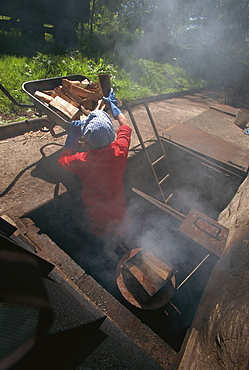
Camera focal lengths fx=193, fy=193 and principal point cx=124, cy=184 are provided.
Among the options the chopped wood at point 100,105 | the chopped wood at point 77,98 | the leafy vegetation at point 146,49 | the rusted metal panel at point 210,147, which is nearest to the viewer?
the chopped wood at point 77,98

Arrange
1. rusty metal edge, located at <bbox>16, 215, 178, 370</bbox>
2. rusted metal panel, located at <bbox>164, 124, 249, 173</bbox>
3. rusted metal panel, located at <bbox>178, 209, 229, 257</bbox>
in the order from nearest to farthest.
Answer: rusty metal edge, located at <bbox>16, 215, 178, 370</bbox> → rusted metal panel, located at <bbox>178, 209, 229, 257</bbox> → rusted metal panel, located at <bbox>164, 124, 249, 173</bbox>

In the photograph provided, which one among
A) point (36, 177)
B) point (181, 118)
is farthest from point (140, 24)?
point (36, 177)

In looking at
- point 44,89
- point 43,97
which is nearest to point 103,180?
point 43,97

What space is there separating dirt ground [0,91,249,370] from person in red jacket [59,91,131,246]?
66 centimetres

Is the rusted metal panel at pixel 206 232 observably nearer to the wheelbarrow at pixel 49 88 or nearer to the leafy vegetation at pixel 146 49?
the wheelbarrow at pixel 49 88

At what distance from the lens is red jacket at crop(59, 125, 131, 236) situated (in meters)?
2.53

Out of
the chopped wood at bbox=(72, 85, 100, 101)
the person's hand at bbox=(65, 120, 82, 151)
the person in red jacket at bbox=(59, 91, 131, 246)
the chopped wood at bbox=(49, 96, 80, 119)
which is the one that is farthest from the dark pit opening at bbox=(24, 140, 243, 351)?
the chopped wood at bbox=(72, 85, 100, 101)

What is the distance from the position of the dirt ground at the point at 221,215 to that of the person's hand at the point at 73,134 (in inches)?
27.7

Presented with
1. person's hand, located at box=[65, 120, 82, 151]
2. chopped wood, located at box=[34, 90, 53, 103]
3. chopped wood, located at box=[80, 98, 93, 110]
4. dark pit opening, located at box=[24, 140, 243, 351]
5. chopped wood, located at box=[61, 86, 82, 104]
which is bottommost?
dark pit opening, located at box=[24, 140, 243, 351]

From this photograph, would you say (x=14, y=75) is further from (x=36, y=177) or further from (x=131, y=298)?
(x=131, y=298)

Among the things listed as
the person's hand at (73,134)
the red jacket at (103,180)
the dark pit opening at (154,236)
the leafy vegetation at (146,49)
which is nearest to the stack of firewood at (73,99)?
the person's hand at (73,134)

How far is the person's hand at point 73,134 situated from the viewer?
2.82 m

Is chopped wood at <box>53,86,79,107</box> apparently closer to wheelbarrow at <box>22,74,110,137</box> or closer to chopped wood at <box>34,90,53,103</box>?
chopped wood at <box>34,90,53,103</box>

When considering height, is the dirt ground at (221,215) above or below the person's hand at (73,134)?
below
